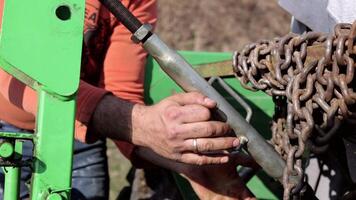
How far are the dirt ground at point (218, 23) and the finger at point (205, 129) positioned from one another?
14.9 ft

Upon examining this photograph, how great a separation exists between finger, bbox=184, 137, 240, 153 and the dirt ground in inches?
178

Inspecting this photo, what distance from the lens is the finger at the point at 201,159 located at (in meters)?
1.69

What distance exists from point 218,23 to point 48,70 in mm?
5210

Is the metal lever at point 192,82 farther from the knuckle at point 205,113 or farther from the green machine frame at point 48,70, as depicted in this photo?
the green machine frame at point 48,70

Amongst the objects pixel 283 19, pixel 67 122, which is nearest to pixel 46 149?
pixel 67 122

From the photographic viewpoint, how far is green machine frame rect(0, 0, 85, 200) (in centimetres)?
144

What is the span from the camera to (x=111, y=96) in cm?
200

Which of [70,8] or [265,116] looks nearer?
[70,8]

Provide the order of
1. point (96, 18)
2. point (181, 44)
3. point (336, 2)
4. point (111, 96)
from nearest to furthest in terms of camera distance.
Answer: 1. point (336, 2)
2. point (111, 96)
3. point (96, 18)
4. point (181, 44)

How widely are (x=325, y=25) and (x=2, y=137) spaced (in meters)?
0.80

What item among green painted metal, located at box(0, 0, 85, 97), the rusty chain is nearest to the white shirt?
the rusty chain

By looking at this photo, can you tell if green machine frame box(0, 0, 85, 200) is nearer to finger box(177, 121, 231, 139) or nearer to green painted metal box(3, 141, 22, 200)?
green painted metal box(3, 141, 22, 200)

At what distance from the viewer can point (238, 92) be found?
2463 millimetres

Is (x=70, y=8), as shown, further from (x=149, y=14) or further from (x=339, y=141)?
(x=149, y=14)
